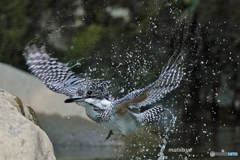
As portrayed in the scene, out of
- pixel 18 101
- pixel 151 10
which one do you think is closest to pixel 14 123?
pixel 18 101

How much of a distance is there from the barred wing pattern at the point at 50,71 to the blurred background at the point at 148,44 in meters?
2.03

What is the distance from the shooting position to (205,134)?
19.6 ft

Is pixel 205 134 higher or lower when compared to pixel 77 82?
lower

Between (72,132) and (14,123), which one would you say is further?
(72,132)

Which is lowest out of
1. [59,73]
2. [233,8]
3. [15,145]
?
[15,145]

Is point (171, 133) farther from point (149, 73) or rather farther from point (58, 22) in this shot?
point (58, 22)

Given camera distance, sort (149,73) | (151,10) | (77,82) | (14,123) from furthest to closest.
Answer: (151,10) → (149,73) → (77,82) → (14,123)

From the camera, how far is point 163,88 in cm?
254

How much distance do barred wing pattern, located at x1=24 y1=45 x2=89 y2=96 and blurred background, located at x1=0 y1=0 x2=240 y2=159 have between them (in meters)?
2.03

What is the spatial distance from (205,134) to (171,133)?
538 millimetres

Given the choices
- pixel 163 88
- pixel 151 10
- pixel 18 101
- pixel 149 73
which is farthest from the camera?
pixel 151 10

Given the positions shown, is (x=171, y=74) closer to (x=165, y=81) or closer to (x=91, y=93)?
(x=165, y=81)

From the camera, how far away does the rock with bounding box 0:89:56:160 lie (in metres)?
1.88

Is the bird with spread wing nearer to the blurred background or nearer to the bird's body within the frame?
the bird's body
